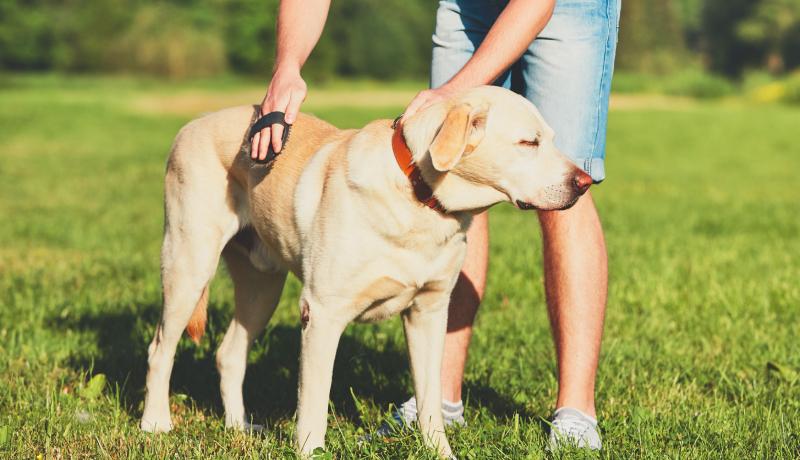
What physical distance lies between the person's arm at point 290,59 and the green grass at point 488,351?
3.35ft

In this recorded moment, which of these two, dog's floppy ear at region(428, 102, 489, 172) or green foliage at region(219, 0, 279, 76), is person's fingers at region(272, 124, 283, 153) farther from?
green foliage at region(219, 0, 279, 76)

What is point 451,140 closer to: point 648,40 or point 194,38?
point 194,38

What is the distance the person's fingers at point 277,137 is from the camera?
7.91ft

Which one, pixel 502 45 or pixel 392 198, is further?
pixel 502 45

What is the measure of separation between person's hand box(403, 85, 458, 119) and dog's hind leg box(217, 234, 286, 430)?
983 mm

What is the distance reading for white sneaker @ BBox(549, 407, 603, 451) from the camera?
2.38m

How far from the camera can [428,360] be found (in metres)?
2.44

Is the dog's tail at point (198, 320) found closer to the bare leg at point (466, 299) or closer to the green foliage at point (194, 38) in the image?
the bare leg at point (466, 299)

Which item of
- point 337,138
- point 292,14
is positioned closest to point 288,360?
point 337,138

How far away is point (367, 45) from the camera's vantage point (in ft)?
188

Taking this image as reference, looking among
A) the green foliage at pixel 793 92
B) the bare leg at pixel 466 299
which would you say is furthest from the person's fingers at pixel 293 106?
the green foliage at pixel 793 92

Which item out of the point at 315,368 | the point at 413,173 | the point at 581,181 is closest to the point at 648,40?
the point at 581,181

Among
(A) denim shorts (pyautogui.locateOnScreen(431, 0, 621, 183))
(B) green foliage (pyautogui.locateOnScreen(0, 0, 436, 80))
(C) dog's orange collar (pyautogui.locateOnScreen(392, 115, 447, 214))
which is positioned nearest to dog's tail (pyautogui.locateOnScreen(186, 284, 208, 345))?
(C) dog's orange collar (pyautogui.locateOnScreen(392, 115, 447, 214))

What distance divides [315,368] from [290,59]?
114cm
